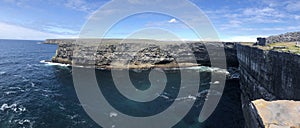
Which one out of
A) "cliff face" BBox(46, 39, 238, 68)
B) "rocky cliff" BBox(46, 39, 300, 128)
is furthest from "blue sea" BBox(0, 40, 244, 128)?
"cliff face" BBox(46, 39, 238, 68)

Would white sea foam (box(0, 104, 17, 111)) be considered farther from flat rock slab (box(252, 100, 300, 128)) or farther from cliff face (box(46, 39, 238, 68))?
cliff face (box(46, 39, 238, 68))

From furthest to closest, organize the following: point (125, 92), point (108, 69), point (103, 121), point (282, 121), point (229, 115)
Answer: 1. point (108, 69)
2. point (125, 92)
3. point (229, 115)
4. point (103, 121)
5. point (282, 121)

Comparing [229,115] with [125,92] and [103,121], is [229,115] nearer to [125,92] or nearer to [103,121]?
[103,121]

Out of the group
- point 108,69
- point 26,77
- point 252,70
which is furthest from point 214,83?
point 26,77

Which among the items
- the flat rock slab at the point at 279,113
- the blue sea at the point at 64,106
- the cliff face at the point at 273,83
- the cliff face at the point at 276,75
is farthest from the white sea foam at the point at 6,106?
the cliff face at the point at 276,75

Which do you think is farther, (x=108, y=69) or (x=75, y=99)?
(x=108, y=69)

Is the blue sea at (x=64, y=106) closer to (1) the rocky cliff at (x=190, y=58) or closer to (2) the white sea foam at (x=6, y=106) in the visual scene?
(2) the white sea foam at (x=6, y=106)

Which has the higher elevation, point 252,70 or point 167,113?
point 252,70

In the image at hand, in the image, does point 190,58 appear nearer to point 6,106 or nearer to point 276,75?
point 276,75
